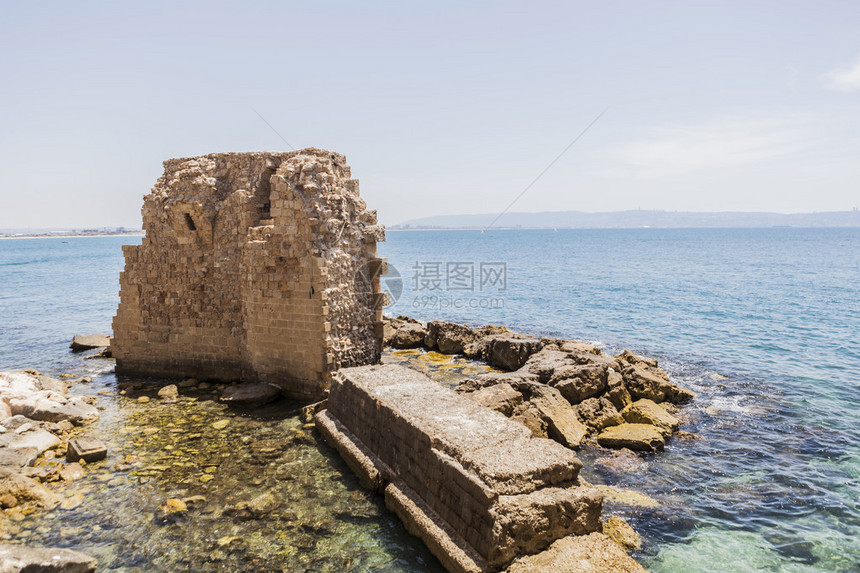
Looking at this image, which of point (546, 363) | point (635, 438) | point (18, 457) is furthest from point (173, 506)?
point (546, 363)

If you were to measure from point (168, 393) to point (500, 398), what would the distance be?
7.70 m

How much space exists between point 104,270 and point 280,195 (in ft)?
188

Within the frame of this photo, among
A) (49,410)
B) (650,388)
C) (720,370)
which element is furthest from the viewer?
(720,370)

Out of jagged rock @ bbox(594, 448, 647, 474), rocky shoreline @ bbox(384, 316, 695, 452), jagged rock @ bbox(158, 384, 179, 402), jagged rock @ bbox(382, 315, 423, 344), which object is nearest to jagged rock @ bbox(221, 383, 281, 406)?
jagged rock @ bbox(158, 384, 179, 402)

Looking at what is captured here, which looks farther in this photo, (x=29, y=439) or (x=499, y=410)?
(x=499, y=410)

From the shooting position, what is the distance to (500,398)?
420 inches

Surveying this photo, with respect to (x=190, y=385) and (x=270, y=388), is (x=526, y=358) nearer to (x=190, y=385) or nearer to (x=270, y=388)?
(x=270, y=388)

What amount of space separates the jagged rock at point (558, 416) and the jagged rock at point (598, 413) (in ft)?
0.92

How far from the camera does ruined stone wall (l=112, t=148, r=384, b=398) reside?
456 inches

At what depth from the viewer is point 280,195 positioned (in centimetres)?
1171

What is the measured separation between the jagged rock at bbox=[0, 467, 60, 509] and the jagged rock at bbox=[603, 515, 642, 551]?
7839 millimetres

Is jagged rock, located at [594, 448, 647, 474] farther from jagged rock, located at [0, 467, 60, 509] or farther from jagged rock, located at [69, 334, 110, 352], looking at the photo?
jagged rock, located at [69, 334, 110, 352]

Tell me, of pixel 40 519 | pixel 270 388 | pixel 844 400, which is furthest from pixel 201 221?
pixel 844 400

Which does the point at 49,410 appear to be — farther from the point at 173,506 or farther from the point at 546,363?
the point at 546,363
